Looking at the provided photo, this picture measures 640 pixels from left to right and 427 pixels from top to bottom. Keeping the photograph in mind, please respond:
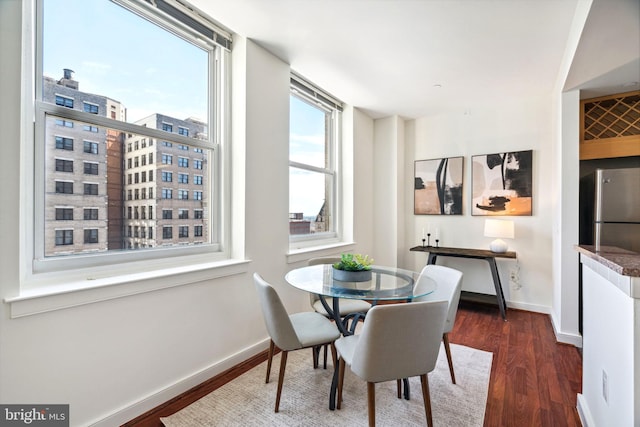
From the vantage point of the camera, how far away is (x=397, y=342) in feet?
4.62

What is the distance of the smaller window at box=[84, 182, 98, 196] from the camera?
5.65 ft

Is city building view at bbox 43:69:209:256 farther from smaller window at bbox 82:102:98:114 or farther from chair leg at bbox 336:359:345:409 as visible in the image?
chair leg at bbox 336:359:345:409

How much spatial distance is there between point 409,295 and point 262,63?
7.37 ft

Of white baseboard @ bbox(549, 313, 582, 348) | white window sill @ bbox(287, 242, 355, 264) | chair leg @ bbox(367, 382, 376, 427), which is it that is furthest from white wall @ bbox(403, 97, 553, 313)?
chair leg @ bbox(367, 382, 376, 427)

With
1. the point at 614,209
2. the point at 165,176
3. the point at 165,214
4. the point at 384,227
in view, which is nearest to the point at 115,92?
the point at 165,176

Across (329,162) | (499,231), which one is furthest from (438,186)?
(329,162)

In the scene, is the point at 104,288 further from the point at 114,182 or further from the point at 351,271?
the point at 351,271

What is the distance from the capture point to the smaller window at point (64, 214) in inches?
63.6

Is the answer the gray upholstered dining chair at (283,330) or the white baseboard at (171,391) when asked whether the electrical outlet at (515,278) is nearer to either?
the gray upholstered dining chair at (283,330)

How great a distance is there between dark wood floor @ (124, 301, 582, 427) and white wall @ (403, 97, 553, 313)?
55 cm

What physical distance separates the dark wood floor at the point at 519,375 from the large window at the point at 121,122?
953mm

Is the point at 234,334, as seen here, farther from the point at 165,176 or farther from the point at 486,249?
the point at 486,249

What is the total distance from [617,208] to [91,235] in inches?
157

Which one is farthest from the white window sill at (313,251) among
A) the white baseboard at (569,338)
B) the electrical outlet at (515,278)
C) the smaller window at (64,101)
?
the white baseboard at (569,338)
